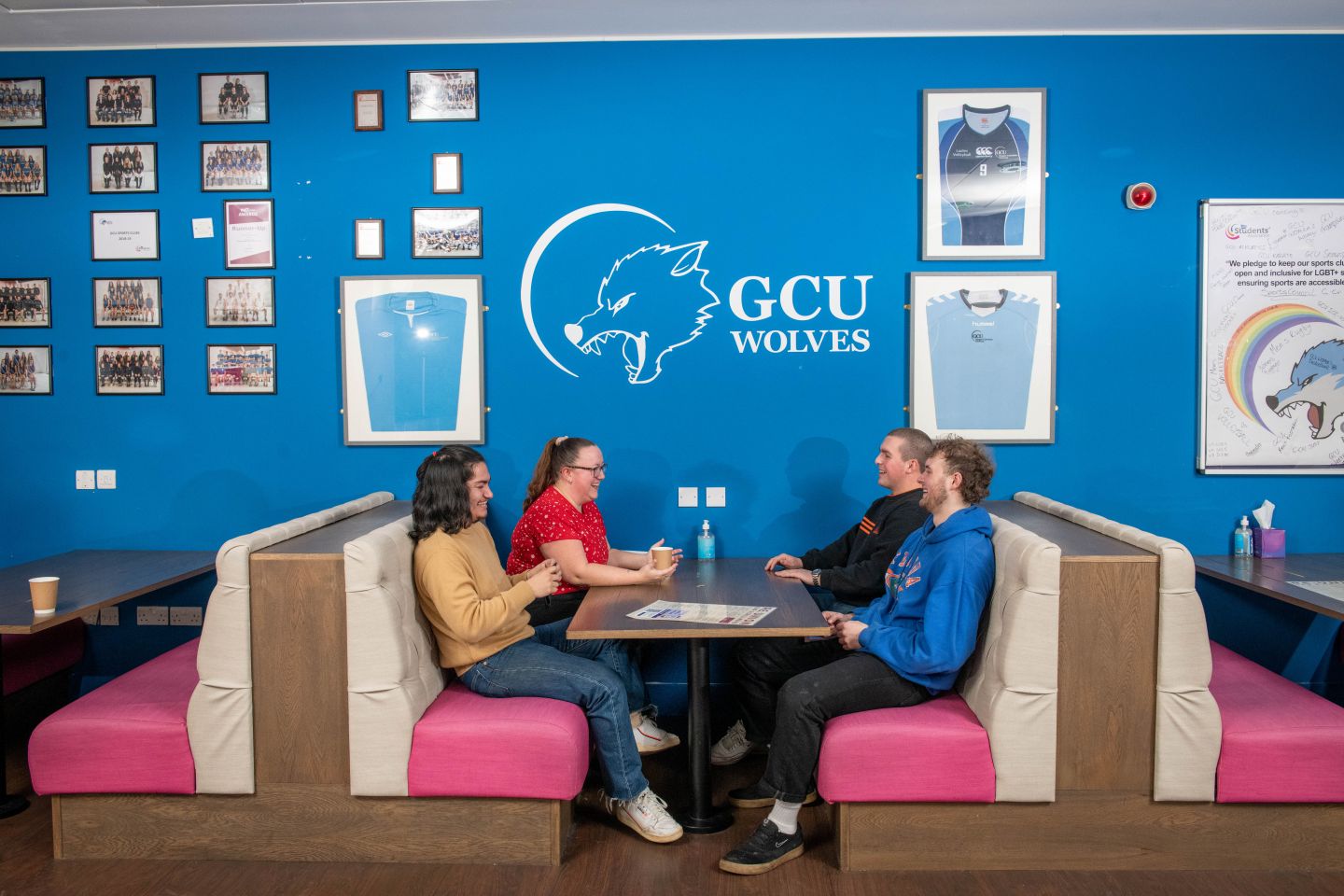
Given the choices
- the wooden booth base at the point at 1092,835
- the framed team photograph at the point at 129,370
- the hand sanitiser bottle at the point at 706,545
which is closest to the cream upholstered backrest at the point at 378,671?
the wooden booth base at the point at 1092,835

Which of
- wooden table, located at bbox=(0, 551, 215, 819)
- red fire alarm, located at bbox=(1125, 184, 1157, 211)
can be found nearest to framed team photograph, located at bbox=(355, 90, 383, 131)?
wooden table, located at bbox=(0, 551, 215, 819)

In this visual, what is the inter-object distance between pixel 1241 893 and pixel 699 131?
127 inches

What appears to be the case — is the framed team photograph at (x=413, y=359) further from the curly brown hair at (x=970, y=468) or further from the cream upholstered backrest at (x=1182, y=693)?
the cream upholstered backrest at (x=1182, y=693)

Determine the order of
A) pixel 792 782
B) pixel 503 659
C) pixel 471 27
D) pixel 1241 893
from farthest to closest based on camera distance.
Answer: pixel 471 27, pixel 503 659, pixel 792 782, pixel 1241 893

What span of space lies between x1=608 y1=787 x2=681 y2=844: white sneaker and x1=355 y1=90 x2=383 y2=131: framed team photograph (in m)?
2.88

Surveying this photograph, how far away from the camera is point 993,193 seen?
3883mm

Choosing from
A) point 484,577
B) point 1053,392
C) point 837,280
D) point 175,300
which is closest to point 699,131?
point 837,280

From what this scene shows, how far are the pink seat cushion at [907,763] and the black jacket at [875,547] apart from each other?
28.3 inches

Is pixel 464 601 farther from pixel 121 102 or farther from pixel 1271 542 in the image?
pixel 1271 542

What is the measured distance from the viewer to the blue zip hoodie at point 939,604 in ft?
8.80

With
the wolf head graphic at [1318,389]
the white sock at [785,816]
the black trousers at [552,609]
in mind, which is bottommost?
the white sock at [785,816]

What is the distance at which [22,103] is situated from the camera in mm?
4004

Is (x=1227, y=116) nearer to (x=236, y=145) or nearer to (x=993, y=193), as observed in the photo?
(x=993, y=193)

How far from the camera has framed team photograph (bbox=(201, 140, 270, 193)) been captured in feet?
13.0
